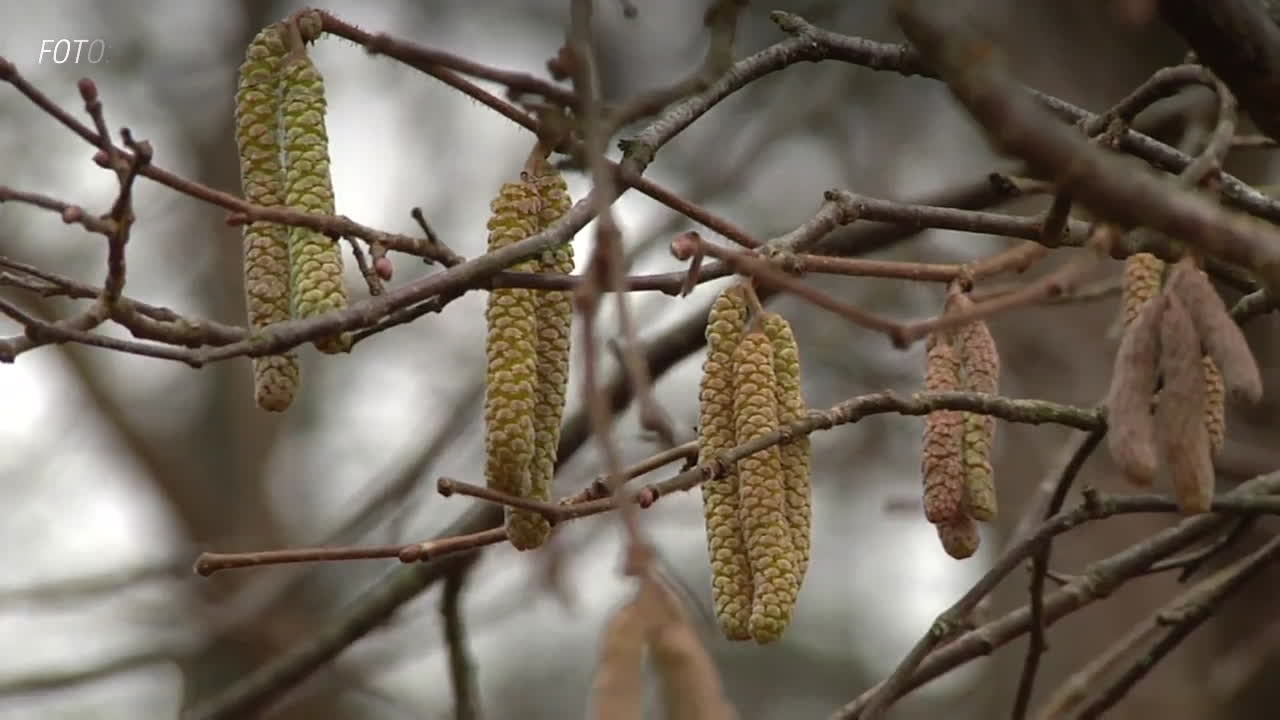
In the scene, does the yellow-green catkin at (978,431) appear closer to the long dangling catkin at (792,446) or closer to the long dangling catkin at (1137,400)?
the long dangling catkin at (792,446)

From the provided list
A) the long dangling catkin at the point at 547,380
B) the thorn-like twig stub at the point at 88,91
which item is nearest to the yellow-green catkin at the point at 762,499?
the long dangling catkin at the point at 547,380

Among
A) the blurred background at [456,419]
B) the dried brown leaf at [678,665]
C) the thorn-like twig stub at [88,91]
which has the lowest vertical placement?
the dried brown leaf at [678,665]

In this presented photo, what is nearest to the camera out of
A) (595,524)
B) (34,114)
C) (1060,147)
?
(1060,147)

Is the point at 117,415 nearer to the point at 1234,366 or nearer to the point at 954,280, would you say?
the point at 954,280

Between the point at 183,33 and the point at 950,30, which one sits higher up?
the point at 183,33

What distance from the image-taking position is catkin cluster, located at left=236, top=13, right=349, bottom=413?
4.15 ft

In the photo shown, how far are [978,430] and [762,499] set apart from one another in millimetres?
295

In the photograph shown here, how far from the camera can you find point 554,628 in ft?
23.9

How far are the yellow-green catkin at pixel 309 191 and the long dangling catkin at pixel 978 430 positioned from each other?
59cm

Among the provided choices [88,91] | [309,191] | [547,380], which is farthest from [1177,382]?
[88,91]

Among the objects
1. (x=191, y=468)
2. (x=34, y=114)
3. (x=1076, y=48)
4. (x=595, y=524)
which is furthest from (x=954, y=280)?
(x=191, y=468)

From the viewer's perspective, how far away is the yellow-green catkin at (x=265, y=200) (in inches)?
49.9

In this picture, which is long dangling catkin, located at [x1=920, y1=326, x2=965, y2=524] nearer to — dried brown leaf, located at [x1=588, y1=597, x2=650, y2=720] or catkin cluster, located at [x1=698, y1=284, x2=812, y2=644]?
catkin cluster, located at [x1=698, y1=284, x2=812, y2=644]

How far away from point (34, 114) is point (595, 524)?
2.98 m
